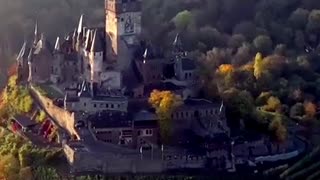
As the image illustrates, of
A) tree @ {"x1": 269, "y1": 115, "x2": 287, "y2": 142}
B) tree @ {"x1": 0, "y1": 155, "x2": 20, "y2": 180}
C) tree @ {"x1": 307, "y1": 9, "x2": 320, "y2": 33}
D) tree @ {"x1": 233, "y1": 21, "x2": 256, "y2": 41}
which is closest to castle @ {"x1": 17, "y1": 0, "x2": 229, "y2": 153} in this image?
tree @ {"x1": 269, "y1": 115, "x2": 287, "y2": 142}

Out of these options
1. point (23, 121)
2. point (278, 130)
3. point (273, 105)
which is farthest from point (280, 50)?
point (23, 121)

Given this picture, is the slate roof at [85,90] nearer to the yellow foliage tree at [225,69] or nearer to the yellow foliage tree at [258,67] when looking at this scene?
the yellow foliage tree at [225,69]

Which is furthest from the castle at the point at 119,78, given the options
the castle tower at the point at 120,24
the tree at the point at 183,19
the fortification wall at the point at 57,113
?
the tree at the point at 183,19

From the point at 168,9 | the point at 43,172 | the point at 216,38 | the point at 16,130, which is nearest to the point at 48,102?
the point at 16,130

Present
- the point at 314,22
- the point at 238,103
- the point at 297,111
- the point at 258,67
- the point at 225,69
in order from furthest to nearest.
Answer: the point at 314,22 → the point at 258,67 → the point at 225,69 → the point at 297,111 → the point at 238,103

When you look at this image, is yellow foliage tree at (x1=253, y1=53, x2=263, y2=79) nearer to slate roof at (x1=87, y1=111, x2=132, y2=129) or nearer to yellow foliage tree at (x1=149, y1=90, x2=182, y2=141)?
yellow foliage tree at (x1=149, y1=90, x2=182, y2=141)

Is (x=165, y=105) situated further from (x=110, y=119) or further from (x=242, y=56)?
(x=242, y=56)
